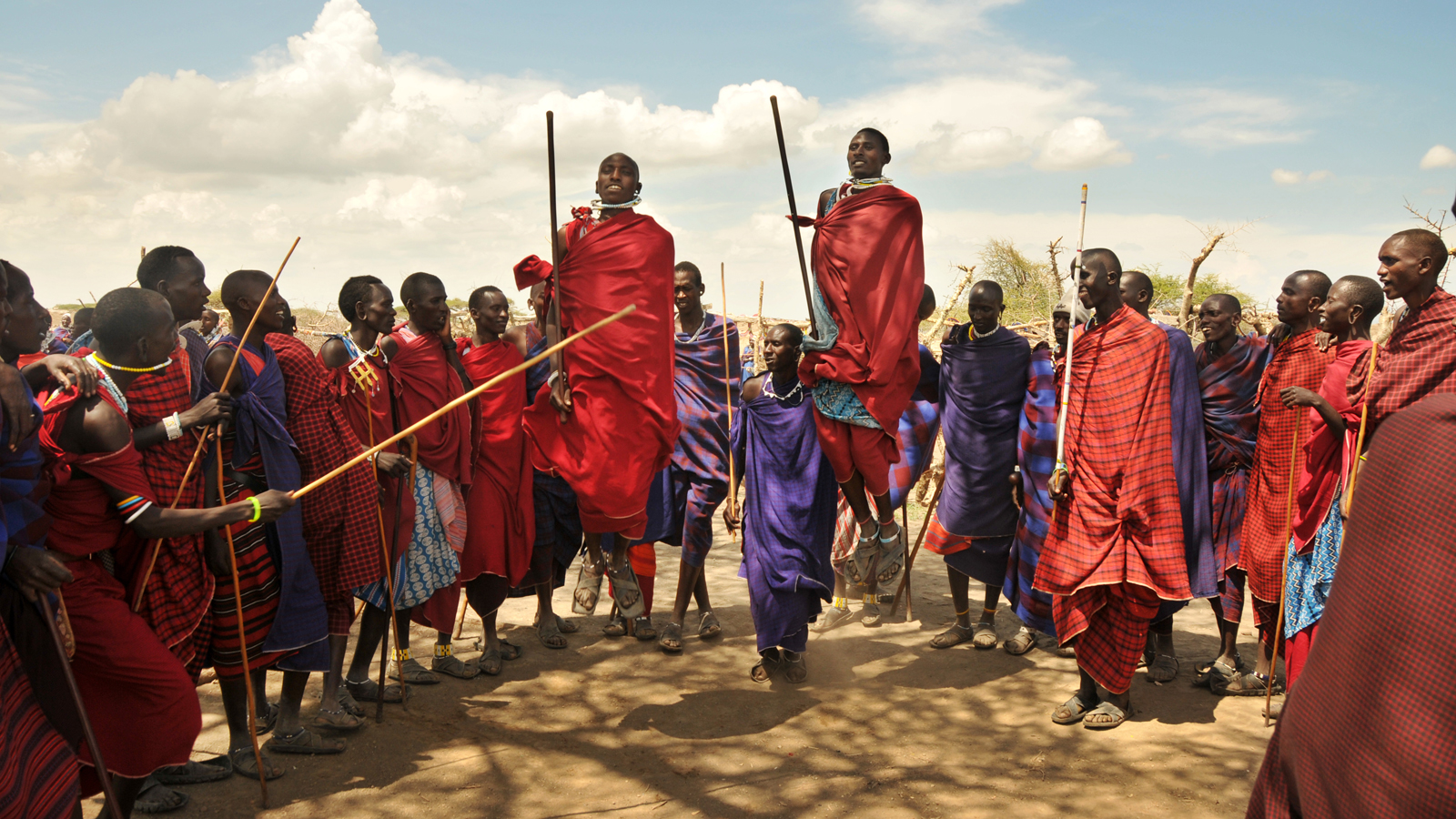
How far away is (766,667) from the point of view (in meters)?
5.51

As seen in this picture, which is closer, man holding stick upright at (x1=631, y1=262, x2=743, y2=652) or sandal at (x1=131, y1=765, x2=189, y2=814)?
sandal at (x1=131, y1=765, x2=189, y2=814)

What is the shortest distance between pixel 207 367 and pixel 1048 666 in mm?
4974

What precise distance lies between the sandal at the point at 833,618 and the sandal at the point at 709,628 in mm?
802

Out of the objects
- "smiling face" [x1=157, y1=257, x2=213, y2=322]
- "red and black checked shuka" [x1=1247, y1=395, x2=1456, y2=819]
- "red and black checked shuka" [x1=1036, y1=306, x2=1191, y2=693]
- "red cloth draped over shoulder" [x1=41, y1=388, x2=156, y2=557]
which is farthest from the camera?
"red and black checked shuka" [x1=1036, y1=306, x2=1191, y2=693]

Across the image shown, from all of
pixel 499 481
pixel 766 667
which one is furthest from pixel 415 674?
pixel 766 667

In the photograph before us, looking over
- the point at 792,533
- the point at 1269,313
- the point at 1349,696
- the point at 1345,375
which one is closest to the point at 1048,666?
the point at 792,533

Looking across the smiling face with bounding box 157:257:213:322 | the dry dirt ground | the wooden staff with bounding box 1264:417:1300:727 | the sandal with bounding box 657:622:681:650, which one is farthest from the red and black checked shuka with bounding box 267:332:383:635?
the wooden staff with bounding box 1264:417:1300:727

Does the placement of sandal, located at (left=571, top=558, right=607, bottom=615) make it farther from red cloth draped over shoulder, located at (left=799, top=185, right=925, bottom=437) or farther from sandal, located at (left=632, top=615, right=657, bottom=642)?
red cloth draped over shoulder, located at (left=799, top=185, right=925, bottom=437)

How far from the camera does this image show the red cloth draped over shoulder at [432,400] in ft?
16.6

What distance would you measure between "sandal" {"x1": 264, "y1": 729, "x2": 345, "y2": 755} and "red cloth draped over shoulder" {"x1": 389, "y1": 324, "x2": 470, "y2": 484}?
4.90ft

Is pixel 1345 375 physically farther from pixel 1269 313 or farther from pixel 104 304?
pixel 1269 313

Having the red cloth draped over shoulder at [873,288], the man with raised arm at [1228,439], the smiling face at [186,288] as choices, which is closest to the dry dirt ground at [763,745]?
the man with raised arm at [1228,439]

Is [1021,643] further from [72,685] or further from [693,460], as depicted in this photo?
[72,685]

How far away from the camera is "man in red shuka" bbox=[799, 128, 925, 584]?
5098 mm
